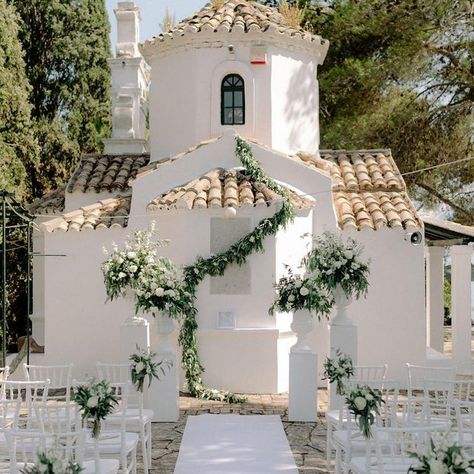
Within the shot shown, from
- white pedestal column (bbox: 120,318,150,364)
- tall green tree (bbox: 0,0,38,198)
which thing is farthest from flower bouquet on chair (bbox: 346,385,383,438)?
tall green tree (bbox: 0,0,38,198)

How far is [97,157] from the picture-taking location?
17.9m

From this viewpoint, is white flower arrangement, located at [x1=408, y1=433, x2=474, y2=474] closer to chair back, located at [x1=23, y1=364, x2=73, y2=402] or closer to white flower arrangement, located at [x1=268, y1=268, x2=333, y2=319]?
chair back, located at [x1=23, y1=364, x2=73, y2=402]

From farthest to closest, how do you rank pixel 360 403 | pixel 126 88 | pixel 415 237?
pixel 126 88
pixel 415 237
pixel 360 403

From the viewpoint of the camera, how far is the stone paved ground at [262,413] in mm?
9211

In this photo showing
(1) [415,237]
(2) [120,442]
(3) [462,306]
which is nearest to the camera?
(2) [120,442]

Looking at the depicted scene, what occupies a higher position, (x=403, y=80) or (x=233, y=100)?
(x=403, y=80)

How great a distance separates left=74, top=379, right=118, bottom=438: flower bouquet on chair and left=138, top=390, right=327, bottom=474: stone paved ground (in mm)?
2194

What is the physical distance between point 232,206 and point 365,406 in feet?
25.1

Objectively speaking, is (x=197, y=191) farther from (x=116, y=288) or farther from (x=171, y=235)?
(x=116, y=288)

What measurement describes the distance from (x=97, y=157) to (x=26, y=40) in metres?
10.7

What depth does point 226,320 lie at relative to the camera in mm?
14016

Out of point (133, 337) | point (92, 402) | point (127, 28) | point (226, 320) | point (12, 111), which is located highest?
point (127, 28)

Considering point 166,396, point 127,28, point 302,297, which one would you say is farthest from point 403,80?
point 166,396

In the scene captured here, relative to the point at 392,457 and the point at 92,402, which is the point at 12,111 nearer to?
the point at 92,402
